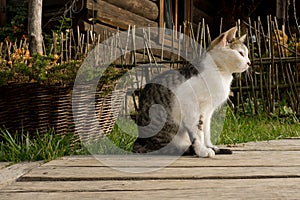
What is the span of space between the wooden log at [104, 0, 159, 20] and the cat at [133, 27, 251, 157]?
3.60 meters

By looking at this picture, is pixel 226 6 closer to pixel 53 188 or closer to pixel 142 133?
pixel 142 133

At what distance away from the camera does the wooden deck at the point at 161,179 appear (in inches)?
54.1

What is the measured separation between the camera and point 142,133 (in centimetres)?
250

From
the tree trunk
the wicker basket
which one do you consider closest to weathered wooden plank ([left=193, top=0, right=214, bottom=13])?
the tree trunk

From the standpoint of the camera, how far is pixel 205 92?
2.36 metres

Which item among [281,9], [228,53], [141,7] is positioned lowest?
[228,53]

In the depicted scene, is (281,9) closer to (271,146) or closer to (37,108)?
(271,146)

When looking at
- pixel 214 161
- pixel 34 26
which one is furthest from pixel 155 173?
pixel 34 26

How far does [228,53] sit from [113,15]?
11.6 ft

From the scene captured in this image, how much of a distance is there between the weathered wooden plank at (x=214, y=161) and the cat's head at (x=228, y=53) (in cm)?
58

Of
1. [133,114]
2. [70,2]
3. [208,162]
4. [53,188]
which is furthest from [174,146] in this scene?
[70,2]

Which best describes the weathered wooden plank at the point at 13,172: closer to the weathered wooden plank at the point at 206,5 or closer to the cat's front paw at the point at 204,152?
the cat's front paw at the point at 204,152

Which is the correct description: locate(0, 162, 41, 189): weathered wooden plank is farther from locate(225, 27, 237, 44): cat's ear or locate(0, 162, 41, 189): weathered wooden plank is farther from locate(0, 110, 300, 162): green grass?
locate(225, 27, 237, 44): cat's ear

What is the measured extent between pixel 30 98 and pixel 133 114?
2.11 meters
